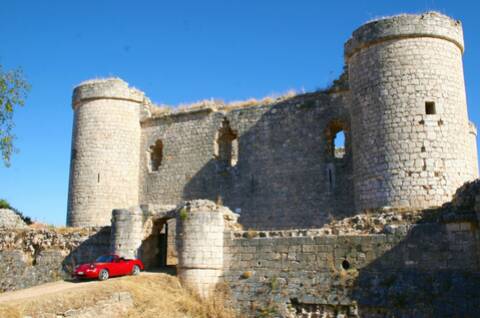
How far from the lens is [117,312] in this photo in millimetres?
12430

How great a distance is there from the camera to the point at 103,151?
73.3ft

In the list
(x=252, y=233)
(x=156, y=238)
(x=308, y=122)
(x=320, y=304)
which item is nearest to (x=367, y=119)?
(x=308, y=122)

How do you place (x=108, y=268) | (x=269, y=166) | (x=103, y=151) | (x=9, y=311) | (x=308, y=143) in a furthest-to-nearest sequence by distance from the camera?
(x=103, y=151)
(x=269, y=166)
(x=308, y=143)
(x=108, y=268)
(x=9, y=311)

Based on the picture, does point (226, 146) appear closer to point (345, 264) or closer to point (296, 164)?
point (296, 164)

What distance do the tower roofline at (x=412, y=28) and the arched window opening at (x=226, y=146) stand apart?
6724 millimetres

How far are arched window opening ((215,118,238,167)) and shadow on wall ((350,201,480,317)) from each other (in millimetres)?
9780

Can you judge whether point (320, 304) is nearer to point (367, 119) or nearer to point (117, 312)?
point (117, 312)

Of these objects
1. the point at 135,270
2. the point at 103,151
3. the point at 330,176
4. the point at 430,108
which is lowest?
the point at 135,270

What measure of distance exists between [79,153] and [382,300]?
49.4ft

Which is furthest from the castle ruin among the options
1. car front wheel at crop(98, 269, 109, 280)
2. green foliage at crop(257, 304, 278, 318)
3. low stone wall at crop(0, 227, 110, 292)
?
low stone wall at crop(0, 227, 110, 292)

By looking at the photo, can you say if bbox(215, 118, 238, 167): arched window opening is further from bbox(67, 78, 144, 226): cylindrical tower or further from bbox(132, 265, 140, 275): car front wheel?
bbox(132, 265, 140, 275): car front wheel

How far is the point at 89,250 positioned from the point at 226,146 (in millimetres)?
6709

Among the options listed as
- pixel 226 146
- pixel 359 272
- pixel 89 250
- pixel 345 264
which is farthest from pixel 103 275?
pixel 226 146

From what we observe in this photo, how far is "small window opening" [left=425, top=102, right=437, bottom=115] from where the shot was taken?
15.2m
